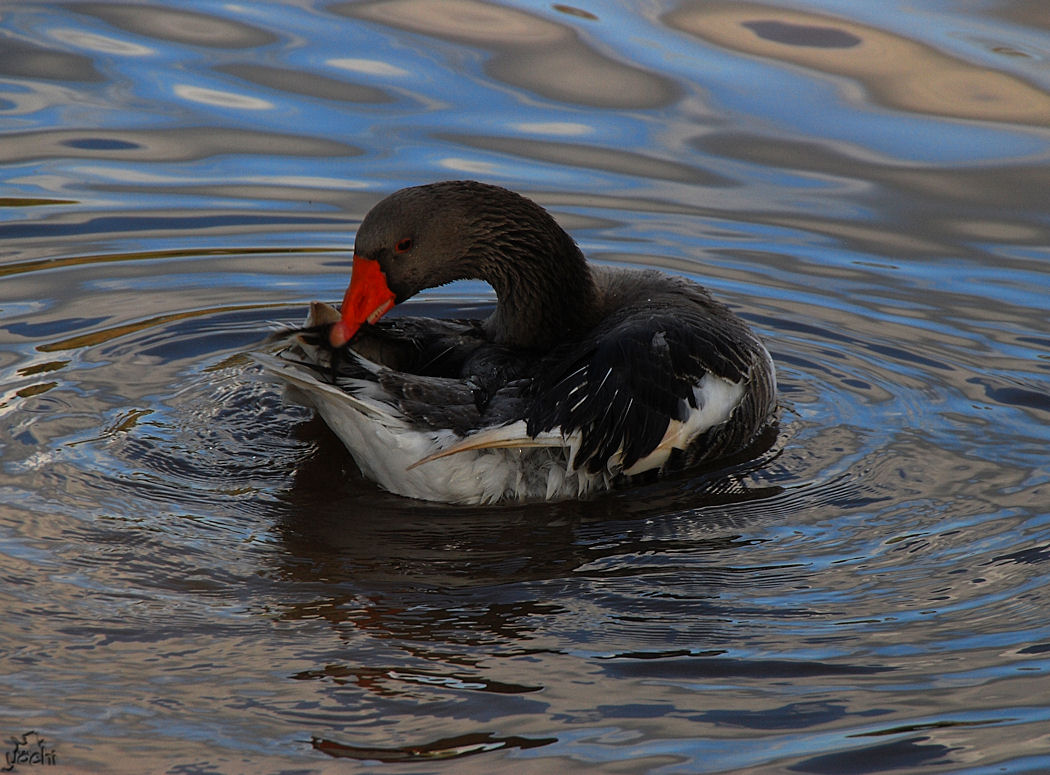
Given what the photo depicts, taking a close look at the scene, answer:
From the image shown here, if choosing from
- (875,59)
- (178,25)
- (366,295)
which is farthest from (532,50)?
(366,295)

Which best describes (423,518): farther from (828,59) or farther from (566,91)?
(828,59)

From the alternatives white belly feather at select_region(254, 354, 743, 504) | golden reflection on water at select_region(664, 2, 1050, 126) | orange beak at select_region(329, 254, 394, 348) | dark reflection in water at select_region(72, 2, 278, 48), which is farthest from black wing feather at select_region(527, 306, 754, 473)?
dark reflection in water at select_region(72, 2, 278, 48)

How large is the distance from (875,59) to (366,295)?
6435 millimetres

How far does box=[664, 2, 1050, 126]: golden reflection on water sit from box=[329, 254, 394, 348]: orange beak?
5873 millimetres

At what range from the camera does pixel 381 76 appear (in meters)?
10.5

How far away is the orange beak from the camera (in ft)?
19.1

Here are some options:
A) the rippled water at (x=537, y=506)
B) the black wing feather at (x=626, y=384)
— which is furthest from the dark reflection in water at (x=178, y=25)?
the black wing feather at (x=626, y=384)

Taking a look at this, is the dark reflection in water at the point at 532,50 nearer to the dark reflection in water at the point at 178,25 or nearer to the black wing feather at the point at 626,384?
the dark reflection in water at the point at 178,25

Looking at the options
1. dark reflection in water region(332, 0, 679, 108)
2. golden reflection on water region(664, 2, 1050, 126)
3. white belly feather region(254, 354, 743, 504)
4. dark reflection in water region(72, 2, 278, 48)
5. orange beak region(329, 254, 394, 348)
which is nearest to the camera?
white belly feather region(254, 354, 743, 504)

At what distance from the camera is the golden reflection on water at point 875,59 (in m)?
10.2

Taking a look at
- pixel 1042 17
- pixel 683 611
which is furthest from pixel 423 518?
pixel 1042 17

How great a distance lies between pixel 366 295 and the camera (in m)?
5.87

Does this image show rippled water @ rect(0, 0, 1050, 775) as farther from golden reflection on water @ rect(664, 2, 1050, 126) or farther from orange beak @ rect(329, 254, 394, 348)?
orange beak @ rect(329, 254, 394, 348)

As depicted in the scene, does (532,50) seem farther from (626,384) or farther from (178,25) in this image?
(626,384)
